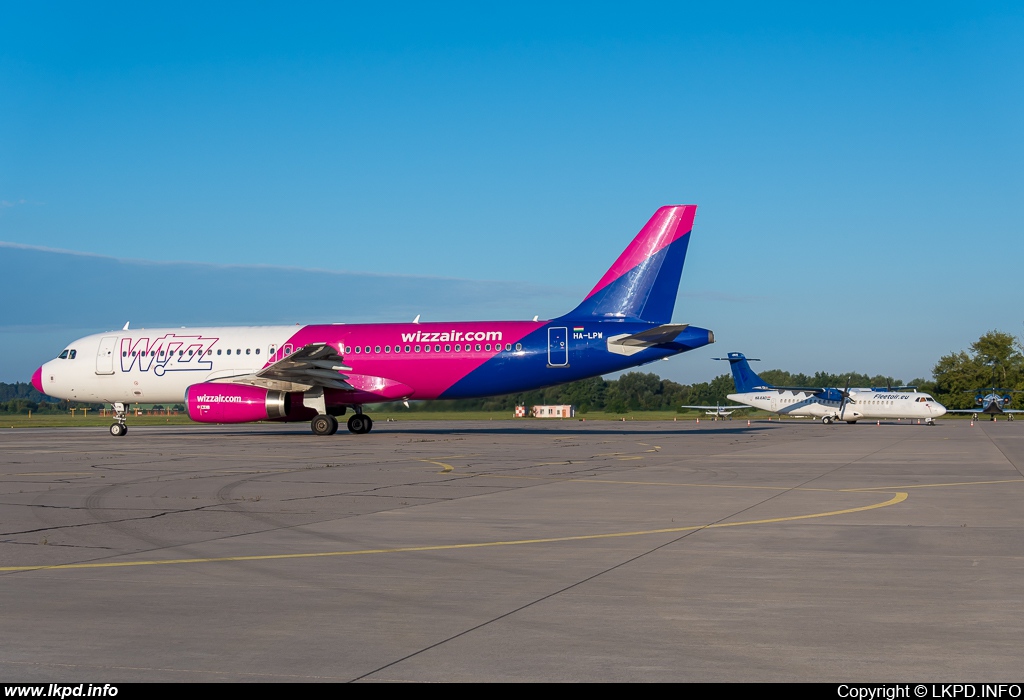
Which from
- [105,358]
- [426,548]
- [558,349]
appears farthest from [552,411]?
[426,548]

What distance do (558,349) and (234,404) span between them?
440 inches

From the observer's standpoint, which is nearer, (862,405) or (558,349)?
(558,349)

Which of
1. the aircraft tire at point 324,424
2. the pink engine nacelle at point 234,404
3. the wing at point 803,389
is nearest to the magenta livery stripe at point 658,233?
the aircraft tire at point 324,424

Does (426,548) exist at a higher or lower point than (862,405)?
lower

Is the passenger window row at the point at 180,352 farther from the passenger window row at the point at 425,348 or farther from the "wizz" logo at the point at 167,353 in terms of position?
the passenger window row at the point at 425,348

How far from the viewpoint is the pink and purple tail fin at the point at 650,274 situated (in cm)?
3388

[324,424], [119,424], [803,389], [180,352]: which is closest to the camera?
[324,424]

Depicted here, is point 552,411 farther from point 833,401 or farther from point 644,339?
point 644,339

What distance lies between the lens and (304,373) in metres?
33.7

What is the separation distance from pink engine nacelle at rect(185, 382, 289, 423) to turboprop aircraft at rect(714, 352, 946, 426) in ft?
125

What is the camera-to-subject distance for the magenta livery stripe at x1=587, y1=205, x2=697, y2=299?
33.9 m

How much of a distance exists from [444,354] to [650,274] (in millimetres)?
7745

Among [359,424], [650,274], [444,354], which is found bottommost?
[359,424]

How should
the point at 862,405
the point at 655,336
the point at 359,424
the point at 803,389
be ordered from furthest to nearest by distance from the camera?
the point at 803,389
the point at 862,405
the point at 359,424
the point at 655,336
